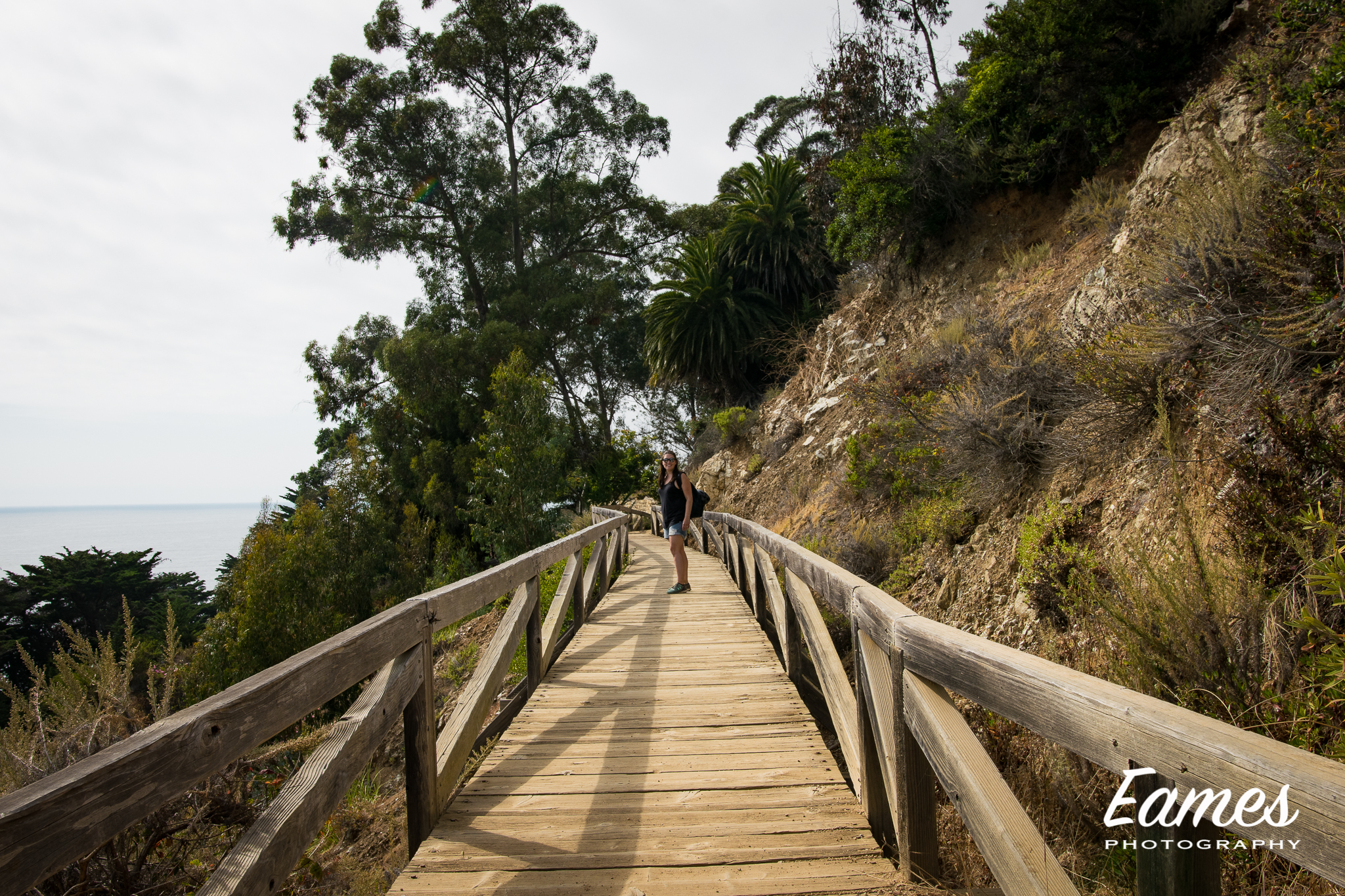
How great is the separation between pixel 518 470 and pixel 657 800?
12804 millimetres

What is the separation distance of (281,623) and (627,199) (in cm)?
2186

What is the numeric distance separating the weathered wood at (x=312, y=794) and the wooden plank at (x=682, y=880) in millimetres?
540

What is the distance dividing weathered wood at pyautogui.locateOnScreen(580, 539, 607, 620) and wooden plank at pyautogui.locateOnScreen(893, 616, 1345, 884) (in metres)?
5.06

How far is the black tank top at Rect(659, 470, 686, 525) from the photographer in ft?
27.0

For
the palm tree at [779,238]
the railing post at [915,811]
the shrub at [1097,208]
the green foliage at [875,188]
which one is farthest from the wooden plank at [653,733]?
the palm tree at [779,238]

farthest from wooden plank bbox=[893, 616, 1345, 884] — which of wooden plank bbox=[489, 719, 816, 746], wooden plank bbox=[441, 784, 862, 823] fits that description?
wooden plank bbox=[489, 719, 816, 746]

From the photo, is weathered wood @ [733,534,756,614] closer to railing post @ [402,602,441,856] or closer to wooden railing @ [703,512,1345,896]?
wooden railing @ [703,512,1345,896]

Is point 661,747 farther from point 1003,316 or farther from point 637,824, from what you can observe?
point 1003,316

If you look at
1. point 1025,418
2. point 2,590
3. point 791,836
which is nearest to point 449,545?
point 2,590

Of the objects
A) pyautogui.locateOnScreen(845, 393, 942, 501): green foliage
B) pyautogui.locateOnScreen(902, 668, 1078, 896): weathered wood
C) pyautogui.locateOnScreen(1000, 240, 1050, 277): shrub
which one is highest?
pyautogui.locateOnScreen(1000, 240, 1050, 277): shrub

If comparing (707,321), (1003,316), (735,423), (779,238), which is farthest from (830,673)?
(779,238)

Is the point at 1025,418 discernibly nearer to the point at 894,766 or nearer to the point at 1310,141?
the point at 1310,141

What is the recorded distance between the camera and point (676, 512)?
27.0 ft

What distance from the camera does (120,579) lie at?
28.4 meters
